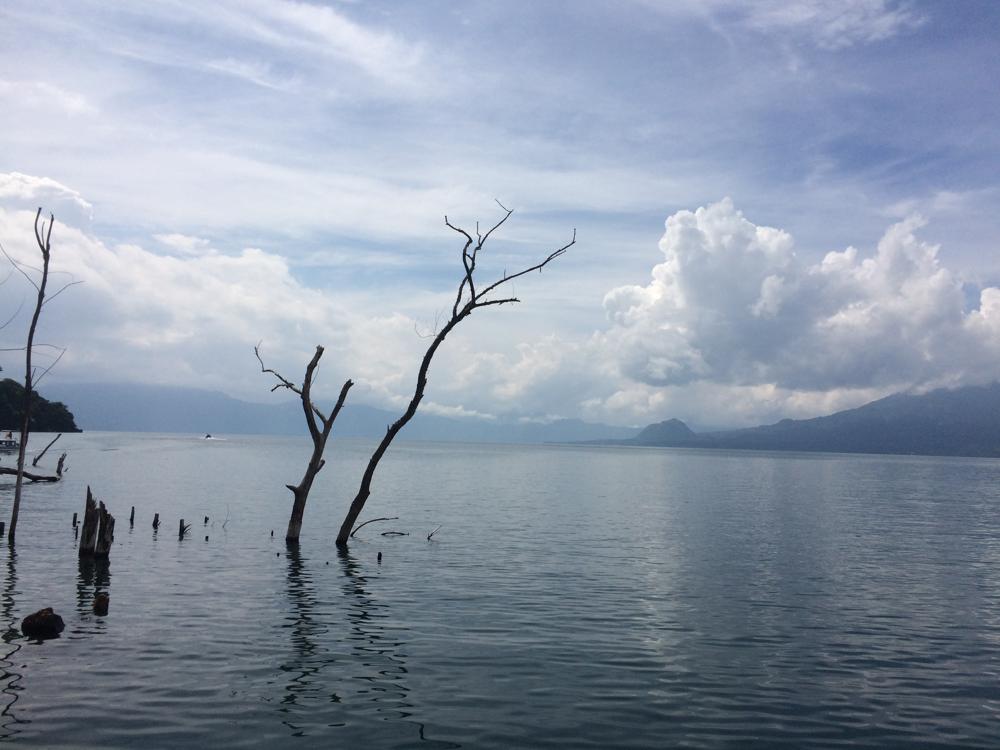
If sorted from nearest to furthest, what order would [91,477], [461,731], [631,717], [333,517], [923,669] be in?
1. [461,731]
2. [631,717]
3. [923,669]
4. [333,517]
5. [91,477]

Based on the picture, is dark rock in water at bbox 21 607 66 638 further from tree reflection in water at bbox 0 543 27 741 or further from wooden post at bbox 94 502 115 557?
wooden post at bbox 94 502 115 557

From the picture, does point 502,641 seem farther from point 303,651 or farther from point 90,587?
point 90,587

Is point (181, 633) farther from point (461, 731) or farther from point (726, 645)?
point (726, 645)

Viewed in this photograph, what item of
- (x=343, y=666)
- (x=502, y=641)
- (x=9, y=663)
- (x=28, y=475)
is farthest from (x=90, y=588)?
(x=28, y=475)

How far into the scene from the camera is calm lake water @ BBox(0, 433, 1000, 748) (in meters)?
13.8

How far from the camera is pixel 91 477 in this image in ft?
277

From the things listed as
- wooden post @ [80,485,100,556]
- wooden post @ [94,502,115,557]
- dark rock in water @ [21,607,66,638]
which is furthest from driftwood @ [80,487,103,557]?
dark rock in water @ [21,607,66,638]

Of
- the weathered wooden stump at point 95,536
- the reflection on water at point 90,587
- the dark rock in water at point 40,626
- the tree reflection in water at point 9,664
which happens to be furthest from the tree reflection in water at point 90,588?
the tree reflection in water at point 9,664

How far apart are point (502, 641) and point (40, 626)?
1155cm

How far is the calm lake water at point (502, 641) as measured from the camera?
1380cm

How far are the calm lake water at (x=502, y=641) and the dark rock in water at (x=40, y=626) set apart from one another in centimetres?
50

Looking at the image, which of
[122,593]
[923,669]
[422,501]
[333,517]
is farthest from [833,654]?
[422,501]

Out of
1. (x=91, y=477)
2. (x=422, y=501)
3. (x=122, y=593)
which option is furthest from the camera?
(x=91, y=477)

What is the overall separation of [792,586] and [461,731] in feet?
68.2
